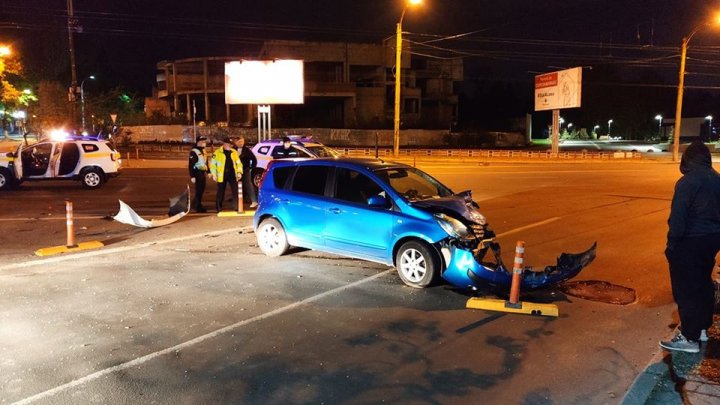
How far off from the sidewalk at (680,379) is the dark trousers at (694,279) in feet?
0.76

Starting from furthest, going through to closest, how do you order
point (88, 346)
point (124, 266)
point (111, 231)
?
point (111, 231) → point (124, 266) → point (88, 346)

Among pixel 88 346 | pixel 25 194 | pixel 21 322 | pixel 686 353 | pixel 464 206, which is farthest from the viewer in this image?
pixel 25 194

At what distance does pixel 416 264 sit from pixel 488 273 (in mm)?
924

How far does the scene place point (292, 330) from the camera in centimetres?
593

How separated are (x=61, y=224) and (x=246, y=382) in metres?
9.50

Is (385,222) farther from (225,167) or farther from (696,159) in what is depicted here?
(225,167)

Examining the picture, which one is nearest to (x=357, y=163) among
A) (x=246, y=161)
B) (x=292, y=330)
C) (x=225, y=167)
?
(x=292, y=330)

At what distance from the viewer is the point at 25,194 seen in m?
17.4

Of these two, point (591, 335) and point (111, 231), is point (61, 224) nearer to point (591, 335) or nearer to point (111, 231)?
point (111, 231)

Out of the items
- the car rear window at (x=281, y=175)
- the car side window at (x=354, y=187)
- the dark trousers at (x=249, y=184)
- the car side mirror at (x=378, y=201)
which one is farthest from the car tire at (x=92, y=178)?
the car side mirror at (x=378, y=201)

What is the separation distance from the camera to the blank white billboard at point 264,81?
27359 millimetres

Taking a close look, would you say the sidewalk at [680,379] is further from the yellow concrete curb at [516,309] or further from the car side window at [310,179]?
→ the car side window at [310,179]

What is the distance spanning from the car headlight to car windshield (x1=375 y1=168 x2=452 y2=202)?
59cm

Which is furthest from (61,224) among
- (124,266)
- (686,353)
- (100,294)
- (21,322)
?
(686,353)
